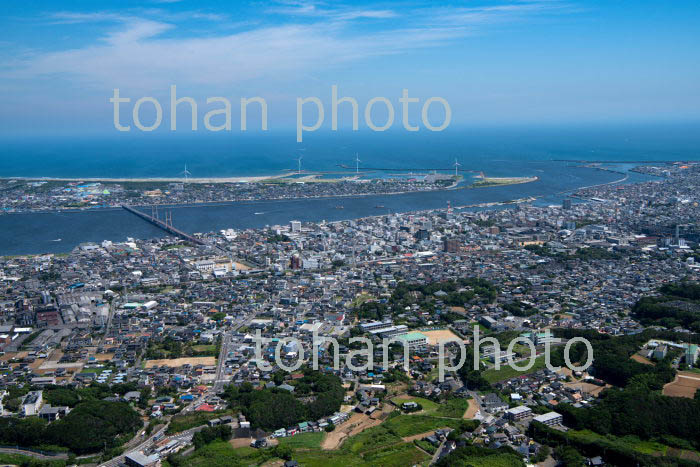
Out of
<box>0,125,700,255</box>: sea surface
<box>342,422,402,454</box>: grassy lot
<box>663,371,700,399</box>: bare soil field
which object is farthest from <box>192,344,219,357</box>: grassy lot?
<box>0,125,700,255</box>: sea surface

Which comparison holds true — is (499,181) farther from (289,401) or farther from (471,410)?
(289,401)

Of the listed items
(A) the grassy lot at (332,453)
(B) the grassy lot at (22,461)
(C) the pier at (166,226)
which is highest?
(C) the pier at (166,226)

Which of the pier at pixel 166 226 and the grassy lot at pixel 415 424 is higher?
the pier at pixel 166 226

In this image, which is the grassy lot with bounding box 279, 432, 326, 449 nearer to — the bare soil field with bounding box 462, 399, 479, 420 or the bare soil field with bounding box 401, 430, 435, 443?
the bare soil field with bounding box 401, 430, 435, 443

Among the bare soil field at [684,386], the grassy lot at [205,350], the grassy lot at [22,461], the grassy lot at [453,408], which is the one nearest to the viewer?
the grassy lot at [22,461]

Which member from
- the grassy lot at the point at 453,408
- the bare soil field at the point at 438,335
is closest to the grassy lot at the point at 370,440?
the grassy lot at the point at 453,408

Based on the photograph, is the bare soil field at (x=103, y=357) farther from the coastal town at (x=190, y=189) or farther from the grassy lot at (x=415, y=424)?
the coastal town at (x=190, y=189)

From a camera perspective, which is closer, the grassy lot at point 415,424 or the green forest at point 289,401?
the grassy lot at point 415,424
